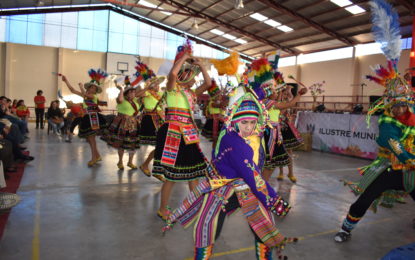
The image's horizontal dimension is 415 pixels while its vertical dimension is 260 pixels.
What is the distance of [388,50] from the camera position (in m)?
3.45

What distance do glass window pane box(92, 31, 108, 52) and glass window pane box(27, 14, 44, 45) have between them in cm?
348

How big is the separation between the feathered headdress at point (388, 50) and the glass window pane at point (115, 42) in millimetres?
22920

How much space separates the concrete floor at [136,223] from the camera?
116 inches

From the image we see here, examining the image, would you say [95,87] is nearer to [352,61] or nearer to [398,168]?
[398,168]

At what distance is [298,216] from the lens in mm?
4078

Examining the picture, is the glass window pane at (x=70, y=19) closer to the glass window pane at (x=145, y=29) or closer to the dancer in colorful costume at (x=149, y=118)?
the glass window pane at (x=145, y=29)

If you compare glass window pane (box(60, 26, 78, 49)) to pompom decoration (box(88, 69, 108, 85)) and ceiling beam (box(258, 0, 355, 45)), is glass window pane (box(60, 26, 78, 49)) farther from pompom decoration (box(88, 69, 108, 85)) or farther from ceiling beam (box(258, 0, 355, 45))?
pompom decoration (box(88, 69, 108, 85))

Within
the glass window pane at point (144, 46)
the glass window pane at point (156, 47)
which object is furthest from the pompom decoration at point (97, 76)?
the glass window pane at point (156, 47)

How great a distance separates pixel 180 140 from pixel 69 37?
22878 millimetres

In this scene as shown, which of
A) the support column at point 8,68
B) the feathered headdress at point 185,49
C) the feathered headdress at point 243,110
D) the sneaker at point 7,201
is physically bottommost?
the sneaker at point 7,201

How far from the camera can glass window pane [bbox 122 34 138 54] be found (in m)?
24.4

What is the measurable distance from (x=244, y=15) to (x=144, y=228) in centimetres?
1812

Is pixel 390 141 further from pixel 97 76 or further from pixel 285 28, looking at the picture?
pixel 285 28

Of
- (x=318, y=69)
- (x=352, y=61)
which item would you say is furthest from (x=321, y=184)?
(x=318, y=69)
